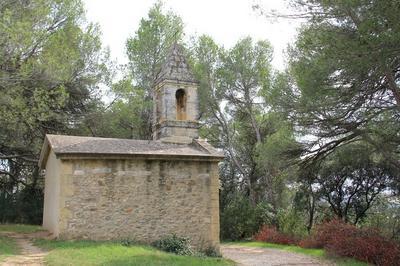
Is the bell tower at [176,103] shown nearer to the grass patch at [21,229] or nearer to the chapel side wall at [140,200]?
the chapel side wall at [140,200]

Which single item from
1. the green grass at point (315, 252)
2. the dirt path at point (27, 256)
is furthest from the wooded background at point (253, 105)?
the dirt path at point (27, 256)

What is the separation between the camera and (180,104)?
15.5 meters

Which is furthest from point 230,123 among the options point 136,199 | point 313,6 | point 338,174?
point 313,6

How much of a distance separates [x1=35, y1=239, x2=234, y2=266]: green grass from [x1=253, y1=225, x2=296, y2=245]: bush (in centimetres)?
759

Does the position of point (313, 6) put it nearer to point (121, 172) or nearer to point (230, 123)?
point (121, 172)

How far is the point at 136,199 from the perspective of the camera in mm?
12789

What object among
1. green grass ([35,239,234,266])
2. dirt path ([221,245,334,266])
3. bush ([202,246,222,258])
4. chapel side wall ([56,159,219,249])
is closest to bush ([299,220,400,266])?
dirt path ([221,245,334,266])

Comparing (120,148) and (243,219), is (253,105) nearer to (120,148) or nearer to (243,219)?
(243,219)

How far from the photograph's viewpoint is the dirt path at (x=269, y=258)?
12.8 m

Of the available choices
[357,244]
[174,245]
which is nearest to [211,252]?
[174,245]

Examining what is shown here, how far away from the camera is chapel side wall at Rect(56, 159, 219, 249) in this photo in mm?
12172

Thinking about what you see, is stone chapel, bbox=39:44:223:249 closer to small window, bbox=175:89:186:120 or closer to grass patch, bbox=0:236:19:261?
small window, bbox=175:89:186:120

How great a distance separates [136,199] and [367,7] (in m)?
7.99

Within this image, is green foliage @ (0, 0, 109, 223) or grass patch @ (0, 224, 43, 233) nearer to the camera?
green foliage @ (0, 0, 109, 223)
